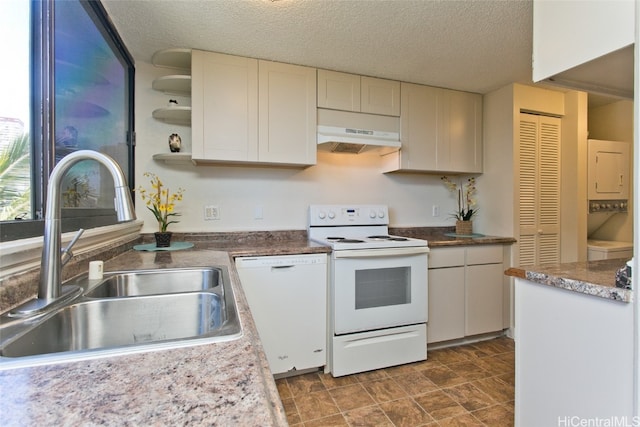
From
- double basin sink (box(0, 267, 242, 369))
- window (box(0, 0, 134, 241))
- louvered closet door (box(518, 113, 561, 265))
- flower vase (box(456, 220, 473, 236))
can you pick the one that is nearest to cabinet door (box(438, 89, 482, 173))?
louvered closet door (box(518, 113, 561, 265))

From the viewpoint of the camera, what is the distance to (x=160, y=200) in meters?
2.23

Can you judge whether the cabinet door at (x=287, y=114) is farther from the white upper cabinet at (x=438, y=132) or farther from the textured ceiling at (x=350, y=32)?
the white upper cabinet at (x=438, y=132)

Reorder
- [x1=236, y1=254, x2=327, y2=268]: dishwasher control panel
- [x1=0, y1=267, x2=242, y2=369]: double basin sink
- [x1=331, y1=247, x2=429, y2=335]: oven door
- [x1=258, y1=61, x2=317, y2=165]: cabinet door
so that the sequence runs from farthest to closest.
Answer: [x1=258, y1=61, x2=317, y2=165]: cabinet door < [x1=331, y1=247, x2=429, y2=335]: oven door < [x1=236, y1=254, x2=327, y2=268]: dishwasher control panel < [x1=0, y1=267, x2=242, y2=369]: double basin sink

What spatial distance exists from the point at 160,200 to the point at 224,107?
83 cm

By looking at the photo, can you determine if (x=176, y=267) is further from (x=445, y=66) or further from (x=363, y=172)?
(x=445, y=66)

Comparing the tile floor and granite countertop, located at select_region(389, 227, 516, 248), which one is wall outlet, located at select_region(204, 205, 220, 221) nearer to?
the tile floor

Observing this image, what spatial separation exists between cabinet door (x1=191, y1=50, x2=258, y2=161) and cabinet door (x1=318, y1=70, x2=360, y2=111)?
514 mm

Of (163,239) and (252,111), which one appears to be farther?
(252,111)

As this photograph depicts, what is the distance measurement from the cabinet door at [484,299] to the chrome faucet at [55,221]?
2510mm

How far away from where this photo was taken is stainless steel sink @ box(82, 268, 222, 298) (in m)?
1.20

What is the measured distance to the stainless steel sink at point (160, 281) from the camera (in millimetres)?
1204

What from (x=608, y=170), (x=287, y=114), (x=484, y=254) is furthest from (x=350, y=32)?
(x=608, y=170)

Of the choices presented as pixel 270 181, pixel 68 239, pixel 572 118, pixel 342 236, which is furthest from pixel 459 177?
pixel 68 239

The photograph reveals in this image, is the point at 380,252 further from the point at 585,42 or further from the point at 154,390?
the point at 154,390
